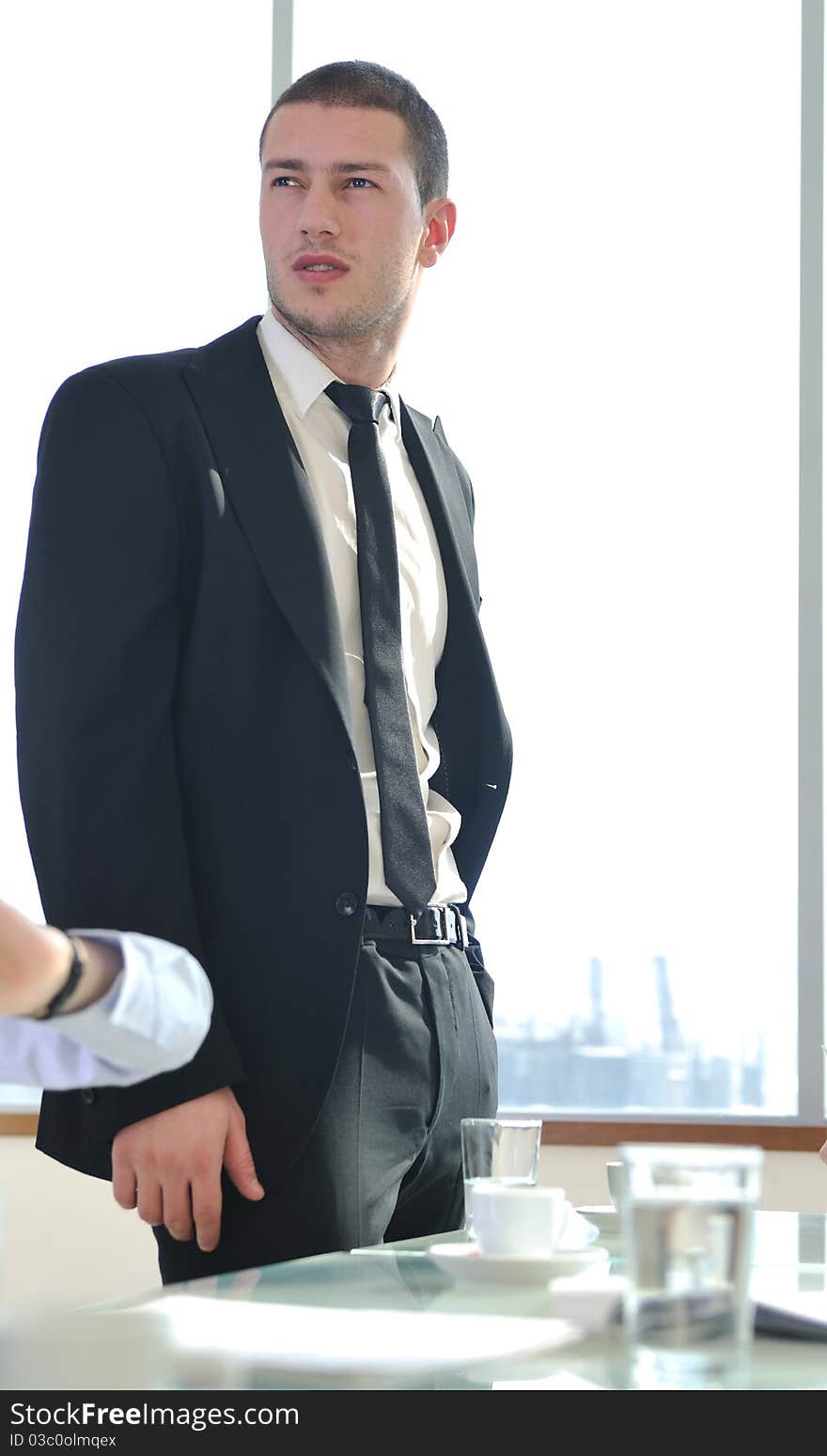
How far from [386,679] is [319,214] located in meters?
0.58

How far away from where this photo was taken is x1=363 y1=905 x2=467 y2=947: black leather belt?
5.65 feet

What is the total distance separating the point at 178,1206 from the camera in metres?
1.57

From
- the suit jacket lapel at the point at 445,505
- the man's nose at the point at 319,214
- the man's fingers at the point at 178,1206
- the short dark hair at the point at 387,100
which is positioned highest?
the short dark hair at the point at 387,100

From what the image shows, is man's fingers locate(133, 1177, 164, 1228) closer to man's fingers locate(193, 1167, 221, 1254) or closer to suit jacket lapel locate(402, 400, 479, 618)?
man's fingers locate(193, 1167, 221, 1254)

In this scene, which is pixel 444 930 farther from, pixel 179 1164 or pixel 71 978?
pixel 71 978

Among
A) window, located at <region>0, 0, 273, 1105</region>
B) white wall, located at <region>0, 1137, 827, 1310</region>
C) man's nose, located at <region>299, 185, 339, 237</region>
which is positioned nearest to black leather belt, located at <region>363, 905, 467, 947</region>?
man's nose, located at <region>299, 185, 339, 237</region>

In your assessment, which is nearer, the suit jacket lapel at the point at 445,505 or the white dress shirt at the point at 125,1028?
the white dress shirt at the point at 125,1028

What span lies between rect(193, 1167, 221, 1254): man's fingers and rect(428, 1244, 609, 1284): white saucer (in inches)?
17.9

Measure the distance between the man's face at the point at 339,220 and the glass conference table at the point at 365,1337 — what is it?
46.5 inches

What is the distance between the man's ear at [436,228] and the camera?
7.11 feet

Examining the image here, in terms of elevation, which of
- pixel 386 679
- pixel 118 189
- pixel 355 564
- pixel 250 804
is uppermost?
pixel 118 189

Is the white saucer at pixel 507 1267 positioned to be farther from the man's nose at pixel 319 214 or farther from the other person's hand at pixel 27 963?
the man's nose at pixel 319 214

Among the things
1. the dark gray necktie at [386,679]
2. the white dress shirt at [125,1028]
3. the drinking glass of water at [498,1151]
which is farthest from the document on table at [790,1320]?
the dark gray necktie at [386,679]

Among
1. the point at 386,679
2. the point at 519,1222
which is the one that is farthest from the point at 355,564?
the point at 519,1222
